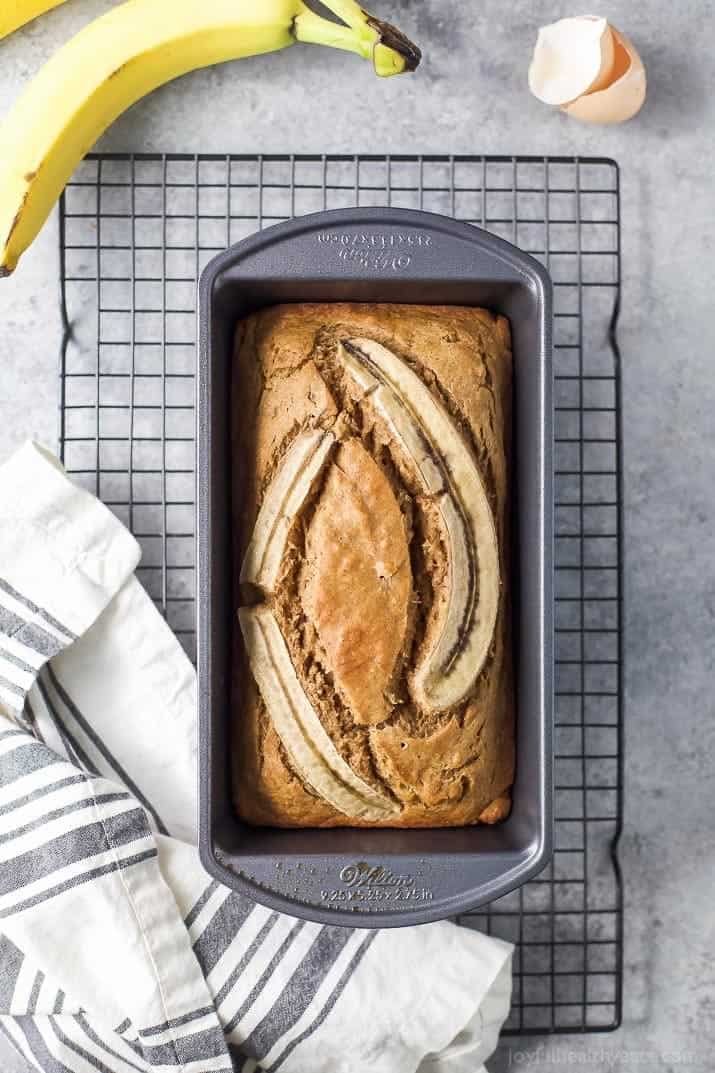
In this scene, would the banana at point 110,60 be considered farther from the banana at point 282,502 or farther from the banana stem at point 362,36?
the banana at point 282,502

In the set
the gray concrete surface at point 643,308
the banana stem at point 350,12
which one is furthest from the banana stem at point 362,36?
the gray concrete surface at point 643,308

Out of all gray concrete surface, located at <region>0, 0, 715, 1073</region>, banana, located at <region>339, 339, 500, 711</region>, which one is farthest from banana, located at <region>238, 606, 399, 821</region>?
gray concrete surface, located at <region>0, 0, 715, 1073</region>

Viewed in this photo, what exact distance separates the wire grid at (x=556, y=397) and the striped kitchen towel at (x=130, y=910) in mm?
117

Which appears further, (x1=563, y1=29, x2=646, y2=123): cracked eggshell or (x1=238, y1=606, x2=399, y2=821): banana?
(x1=563, y1=29, x2=646, y2=123): cracked eggshell

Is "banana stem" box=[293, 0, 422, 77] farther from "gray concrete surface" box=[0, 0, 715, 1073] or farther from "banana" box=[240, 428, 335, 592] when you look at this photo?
"banana" box=[240, 428, 335, 592]

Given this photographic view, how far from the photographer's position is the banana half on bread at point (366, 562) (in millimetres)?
1295

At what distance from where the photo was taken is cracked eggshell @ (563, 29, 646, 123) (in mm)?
1576

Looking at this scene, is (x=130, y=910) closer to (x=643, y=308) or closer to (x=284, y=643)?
(x=284, y=643)

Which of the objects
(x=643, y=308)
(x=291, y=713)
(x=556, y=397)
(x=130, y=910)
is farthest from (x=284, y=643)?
(x=643, y=308)

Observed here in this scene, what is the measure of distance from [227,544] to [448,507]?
0.94 ft

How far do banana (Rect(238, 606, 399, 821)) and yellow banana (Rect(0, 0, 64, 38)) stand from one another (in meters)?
1.00

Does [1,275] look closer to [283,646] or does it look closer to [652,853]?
[283,646]

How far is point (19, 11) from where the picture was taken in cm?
160

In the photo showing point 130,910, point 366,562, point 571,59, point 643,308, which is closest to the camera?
point 366,562
